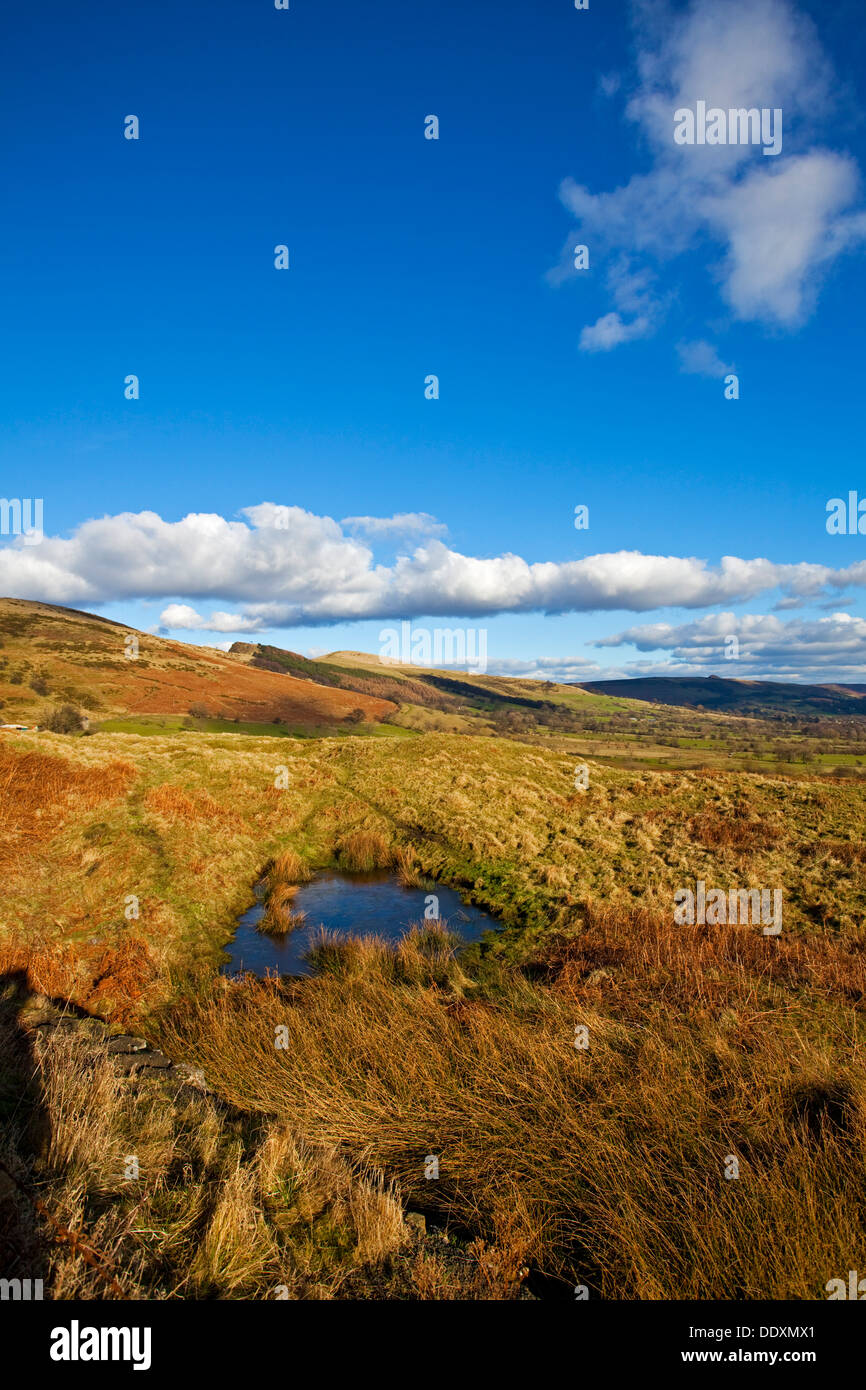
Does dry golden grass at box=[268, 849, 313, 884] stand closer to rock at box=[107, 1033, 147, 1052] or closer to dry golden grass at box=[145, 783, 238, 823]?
dry golden grass at box=[145, 783, 238, 823]

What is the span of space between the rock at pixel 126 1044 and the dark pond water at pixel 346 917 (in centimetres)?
451

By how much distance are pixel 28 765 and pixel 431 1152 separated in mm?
21424

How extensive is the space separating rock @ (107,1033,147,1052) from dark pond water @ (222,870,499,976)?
14.8ft

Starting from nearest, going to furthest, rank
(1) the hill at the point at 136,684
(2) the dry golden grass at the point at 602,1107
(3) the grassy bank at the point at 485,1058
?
(3) the grassy bank at the point at 485,1058, (2) the dry golden grass at the point at 602,1107, (1) the hill at the point at 136,684

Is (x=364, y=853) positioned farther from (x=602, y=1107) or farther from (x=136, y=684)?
(x=136, y=684)

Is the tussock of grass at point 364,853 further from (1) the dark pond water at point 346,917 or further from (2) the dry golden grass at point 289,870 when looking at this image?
(2) the dry golden grass at point 289,870

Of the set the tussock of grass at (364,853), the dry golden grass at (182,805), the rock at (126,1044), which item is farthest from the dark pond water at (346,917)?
the dry golden grass at (182,805)

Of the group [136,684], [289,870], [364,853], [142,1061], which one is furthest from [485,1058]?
[136,684]

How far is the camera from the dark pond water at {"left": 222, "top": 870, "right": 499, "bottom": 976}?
1612cm

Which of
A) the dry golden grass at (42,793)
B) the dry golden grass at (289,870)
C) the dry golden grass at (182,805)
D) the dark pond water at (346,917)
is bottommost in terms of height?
the dark pond water at (346,917)

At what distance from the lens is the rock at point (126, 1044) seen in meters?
9.84

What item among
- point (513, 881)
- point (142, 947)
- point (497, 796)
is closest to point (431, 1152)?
point (142, 947)
